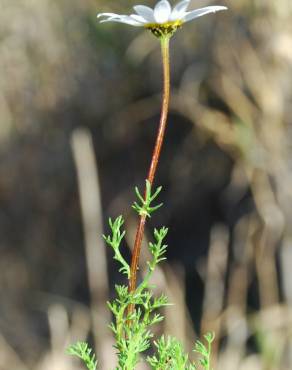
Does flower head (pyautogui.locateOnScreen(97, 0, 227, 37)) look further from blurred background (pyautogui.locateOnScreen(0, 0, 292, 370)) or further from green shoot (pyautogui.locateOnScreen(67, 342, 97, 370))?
blurred background (pyautogui.locateOnScreen(0, 0, 292, 370))

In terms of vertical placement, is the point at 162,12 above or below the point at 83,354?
above

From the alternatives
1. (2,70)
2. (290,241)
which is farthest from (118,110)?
(290,241)

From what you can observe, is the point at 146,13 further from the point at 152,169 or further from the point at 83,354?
the point at 83,354

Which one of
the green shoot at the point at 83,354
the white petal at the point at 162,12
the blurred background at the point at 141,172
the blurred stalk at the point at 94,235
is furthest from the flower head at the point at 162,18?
the blurred stalk at the point at 94,235

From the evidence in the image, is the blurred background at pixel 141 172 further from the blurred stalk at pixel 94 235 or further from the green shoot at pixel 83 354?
the green shoot at pixel 83 354

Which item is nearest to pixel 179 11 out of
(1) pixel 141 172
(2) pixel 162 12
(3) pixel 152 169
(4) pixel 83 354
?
(2) pixel 162 12

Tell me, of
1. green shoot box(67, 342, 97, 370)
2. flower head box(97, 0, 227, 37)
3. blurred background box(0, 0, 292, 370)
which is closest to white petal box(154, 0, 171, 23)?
flower head box(97, 0, 227, 37)
